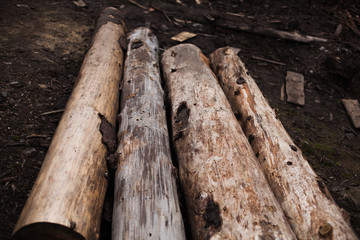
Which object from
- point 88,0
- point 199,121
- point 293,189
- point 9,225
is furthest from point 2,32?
point 293,189

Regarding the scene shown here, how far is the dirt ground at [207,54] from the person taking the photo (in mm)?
3196

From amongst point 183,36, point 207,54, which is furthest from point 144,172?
point 183,36

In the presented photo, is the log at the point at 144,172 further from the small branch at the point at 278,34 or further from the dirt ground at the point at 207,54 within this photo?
the small branch at the point at 278,34

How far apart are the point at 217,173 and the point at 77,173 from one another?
1140 mm

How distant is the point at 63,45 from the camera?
5188mm

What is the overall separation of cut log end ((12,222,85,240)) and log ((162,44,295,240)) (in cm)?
90

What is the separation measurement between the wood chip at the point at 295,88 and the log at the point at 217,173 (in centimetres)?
240

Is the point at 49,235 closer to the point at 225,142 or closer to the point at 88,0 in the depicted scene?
the point at 225,142

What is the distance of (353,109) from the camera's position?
494 centimetres

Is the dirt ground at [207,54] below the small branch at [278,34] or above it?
below

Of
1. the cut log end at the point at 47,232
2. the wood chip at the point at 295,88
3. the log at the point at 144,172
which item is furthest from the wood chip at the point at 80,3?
the cut log end at the point at 47,232

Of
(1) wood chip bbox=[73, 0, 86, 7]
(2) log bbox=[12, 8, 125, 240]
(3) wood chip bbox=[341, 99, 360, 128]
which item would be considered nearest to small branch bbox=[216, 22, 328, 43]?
(3) wood chip bbox=[341, 99, 360, 128]

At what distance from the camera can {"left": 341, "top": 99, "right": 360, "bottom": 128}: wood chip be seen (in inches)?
185

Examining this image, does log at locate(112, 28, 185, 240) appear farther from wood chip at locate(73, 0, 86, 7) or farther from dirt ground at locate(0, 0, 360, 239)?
wood chip at locate(73, 0, 86, 7)
